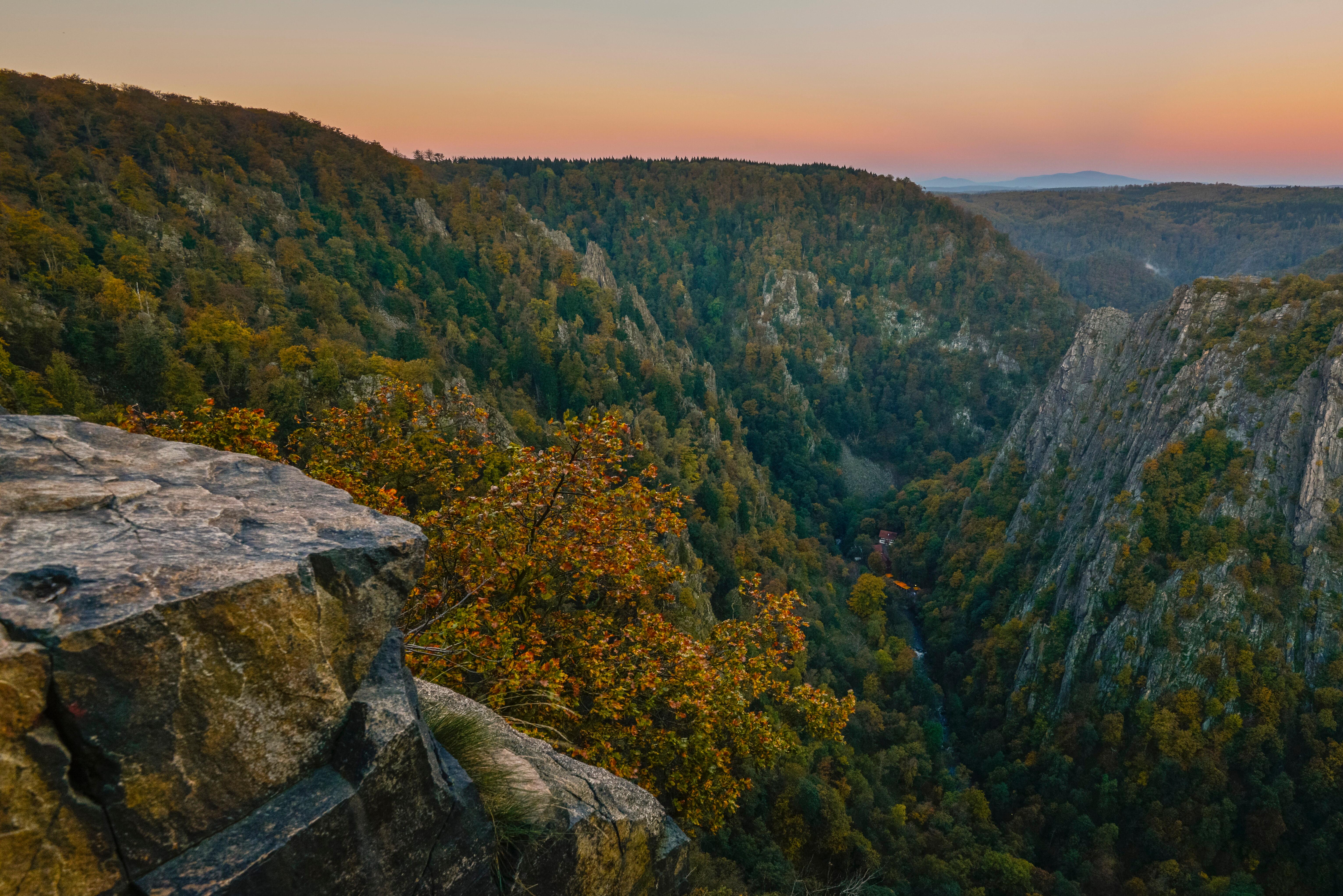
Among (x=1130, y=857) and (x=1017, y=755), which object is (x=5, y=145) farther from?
(x=1130, y=857)

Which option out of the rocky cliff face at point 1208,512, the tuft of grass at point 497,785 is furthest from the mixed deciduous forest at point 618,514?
the tuft of grass at point 497,785

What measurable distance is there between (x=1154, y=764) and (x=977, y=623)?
102 feet

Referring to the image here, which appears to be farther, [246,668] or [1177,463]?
[1177,463]

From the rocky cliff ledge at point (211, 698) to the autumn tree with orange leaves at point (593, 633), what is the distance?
5429mm

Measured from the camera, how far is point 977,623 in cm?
9394

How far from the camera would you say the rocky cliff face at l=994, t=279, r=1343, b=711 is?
6719cm

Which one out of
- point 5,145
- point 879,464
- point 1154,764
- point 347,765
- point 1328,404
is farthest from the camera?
point 879,464

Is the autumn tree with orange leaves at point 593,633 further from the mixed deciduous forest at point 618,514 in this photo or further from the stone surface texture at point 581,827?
the stone surface texture at point 581,827

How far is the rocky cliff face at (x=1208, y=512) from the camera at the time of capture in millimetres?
67188

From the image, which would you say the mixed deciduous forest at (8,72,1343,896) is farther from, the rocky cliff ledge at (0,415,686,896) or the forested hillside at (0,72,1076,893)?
the rocky cliff ledge at (0,415,686,896)

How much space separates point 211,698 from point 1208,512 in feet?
309

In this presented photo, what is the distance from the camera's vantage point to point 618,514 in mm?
17062

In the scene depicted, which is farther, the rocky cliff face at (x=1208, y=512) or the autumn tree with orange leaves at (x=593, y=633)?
the rocky cliff face at (x=1208, y=512)

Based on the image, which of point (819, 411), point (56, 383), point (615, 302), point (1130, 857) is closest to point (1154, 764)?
point (1130, 857)
